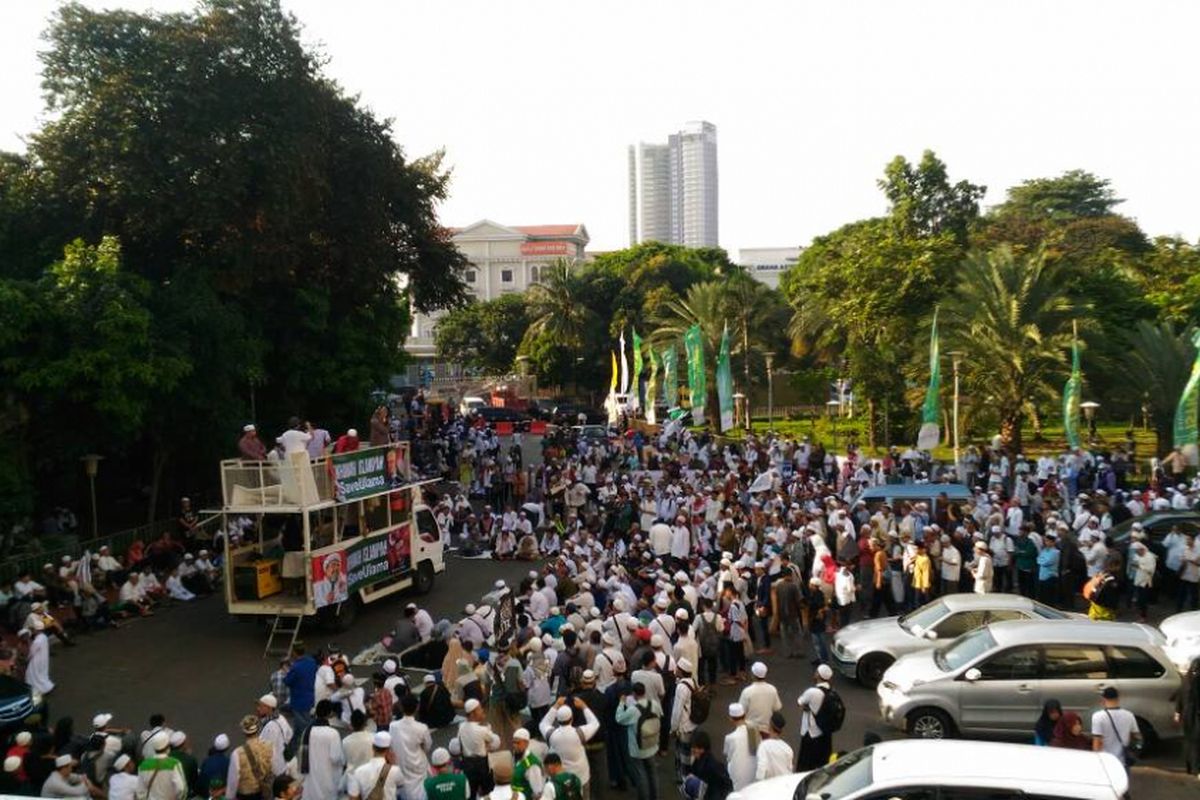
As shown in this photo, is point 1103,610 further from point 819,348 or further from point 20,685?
point 819,348

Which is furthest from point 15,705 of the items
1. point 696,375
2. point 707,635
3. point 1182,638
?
point 696,375

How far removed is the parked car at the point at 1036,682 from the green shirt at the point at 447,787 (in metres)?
5.35

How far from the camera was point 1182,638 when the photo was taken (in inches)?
491

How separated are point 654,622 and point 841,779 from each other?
15.8 ft

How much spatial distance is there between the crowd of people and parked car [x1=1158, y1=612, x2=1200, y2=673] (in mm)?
1405

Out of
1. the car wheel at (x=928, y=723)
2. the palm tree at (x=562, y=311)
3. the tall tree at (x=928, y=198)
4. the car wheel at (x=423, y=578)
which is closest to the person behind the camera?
the car wheel at (x=928, y=723)

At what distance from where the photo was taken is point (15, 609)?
54.7 feet

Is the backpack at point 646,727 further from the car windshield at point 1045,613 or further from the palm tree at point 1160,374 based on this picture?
the palm tree at point 1160,374

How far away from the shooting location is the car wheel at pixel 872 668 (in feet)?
43.7

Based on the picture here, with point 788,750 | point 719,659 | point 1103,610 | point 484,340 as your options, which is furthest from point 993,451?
point 484,340

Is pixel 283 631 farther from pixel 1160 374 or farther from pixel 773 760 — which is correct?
pixel 1160 374

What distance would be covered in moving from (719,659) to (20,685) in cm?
921

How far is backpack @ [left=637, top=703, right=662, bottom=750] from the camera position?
9.95 meters

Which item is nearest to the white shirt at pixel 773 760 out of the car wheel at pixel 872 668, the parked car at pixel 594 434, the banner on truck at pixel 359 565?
the car wheel at pixel 872 668
